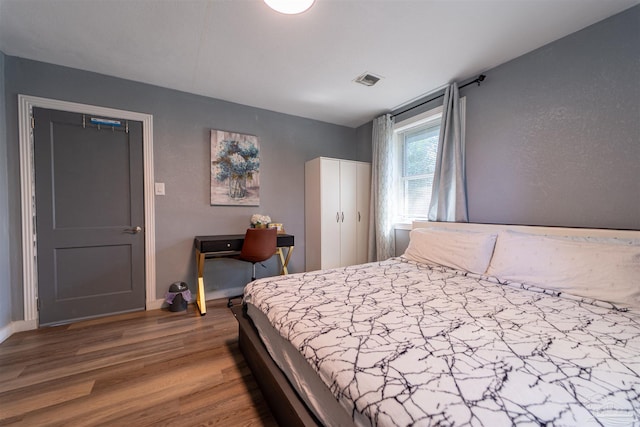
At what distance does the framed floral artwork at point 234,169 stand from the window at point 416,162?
6.35ft

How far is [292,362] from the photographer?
3.77 ft

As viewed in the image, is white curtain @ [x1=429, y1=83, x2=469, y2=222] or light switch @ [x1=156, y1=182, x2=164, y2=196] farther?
light switch @ [x1=156, y1=182, x2=164, y2=196]

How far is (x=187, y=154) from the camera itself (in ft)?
9.34

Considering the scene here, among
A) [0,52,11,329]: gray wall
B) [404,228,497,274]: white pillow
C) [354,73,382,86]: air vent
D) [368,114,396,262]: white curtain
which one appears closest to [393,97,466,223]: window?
[368,114,396,262]: white curtain

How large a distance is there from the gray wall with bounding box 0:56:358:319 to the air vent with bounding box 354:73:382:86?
3.95 ft

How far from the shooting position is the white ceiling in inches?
64.9

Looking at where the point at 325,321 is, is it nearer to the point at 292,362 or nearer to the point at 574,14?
the point at 292,362

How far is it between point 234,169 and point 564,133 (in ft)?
10.5

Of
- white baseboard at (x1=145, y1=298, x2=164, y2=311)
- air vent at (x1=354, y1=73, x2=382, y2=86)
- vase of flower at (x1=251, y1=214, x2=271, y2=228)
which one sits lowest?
white baseboard at (x1=145, y1=298, x2=164, y2=311)

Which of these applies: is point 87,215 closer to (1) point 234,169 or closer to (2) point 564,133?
(1) point 234,169

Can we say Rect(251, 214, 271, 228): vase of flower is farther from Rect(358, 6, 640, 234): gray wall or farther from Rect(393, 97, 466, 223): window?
Rect(358, 6, 640, 234): gray wall

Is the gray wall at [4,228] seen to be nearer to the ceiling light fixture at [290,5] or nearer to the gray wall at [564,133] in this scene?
the ceiling light fixture at [290,5]

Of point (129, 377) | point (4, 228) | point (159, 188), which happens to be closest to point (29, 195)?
point (4, 228)

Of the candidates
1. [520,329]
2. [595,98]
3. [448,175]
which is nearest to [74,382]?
[520,329]
